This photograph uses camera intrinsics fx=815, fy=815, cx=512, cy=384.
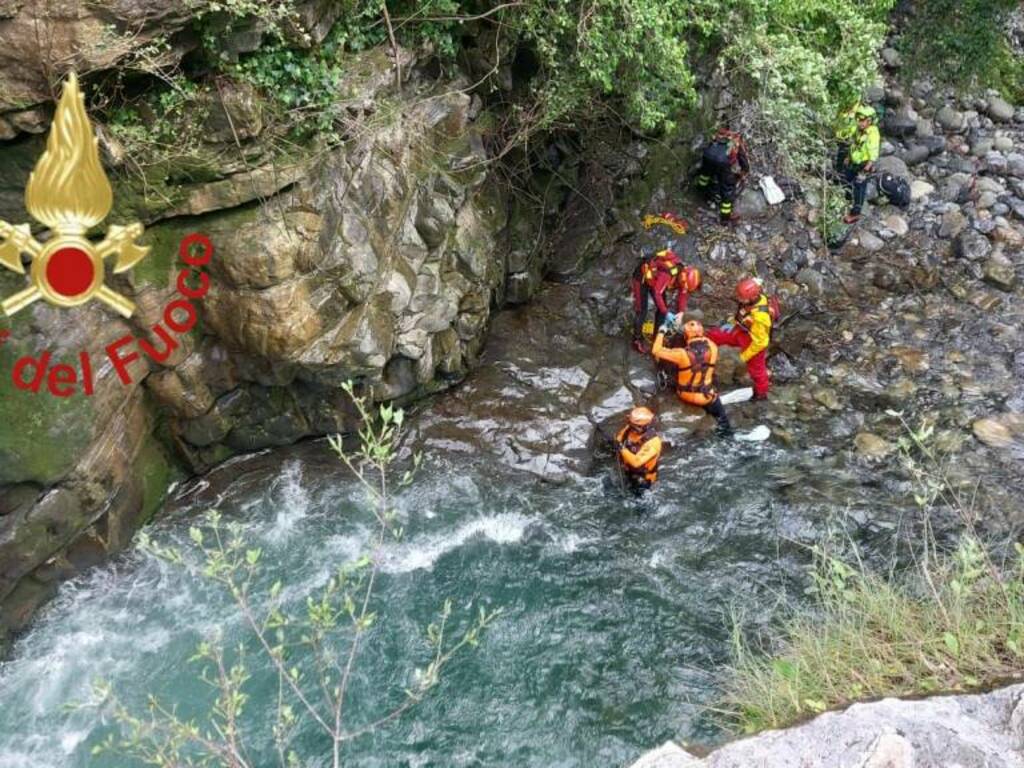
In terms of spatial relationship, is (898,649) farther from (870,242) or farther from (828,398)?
(870,242)

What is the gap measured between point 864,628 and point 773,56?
5.30 meters

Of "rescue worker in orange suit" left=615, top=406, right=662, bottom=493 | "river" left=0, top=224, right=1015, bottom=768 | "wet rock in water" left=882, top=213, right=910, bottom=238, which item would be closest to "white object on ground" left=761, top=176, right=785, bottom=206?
"wet rock in water" left=882, top=213, right=910, bottom=238

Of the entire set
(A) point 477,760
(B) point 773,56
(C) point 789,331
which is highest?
(B) point 773,56

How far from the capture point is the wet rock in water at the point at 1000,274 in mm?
10047

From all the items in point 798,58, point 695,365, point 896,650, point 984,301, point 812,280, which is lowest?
point 984,301

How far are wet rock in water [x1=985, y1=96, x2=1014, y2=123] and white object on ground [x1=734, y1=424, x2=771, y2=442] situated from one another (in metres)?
7.47

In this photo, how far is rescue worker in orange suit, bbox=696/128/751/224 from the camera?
33.3 feet

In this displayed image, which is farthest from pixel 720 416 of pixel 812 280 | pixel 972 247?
pixel 972 247

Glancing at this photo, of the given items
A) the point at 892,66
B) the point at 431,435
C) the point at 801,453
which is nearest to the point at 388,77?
the point at 431,435

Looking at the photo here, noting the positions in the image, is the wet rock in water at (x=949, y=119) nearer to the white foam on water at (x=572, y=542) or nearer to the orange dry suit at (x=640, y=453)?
the orange dry suit at (x=640, y=453)

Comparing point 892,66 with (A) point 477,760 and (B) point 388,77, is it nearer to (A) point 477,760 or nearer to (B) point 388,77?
(B) point 388,77

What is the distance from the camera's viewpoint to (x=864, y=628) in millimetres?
5133

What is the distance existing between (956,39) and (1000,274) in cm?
366

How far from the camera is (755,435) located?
332 inches
